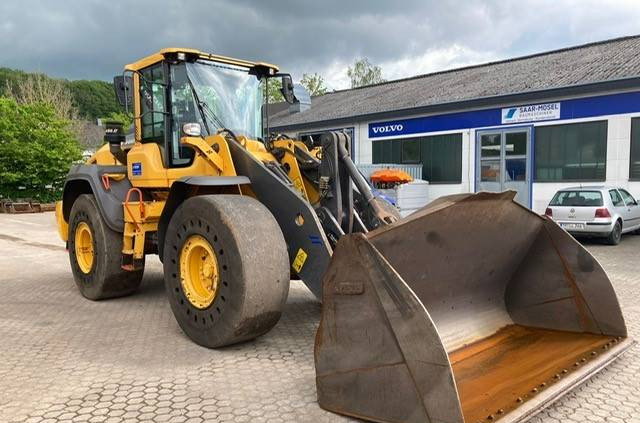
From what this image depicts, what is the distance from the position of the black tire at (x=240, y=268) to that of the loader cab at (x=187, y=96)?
1379 mm

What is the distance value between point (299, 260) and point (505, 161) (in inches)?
547

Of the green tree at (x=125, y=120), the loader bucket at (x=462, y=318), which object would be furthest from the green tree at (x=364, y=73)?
the loader bucket at (x=462, y=318)

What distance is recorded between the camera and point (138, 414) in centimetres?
337

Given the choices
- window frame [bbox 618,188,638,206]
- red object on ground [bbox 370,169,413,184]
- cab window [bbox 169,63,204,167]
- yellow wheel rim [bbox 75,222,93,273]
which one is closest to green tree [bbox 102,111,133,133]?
cab window [bbox 169,63,204,167]

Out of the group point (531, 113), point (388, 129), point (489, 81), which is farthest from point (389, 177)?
point (489, 81)

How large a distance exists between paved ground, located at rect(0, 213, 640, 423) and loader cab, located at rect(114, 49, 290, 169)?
1.86 m

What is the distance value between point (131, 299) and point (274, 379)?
3.28 m

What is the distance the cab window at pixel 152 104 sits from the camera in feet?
18.7

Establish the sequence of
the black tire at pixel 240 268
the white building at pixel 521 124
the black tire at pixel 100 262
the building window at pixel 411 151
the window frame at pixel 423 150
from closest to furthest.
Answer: the black tire at pixel 240 268
the black tire at pixel 100 262
the white building at pixel 521 124
the window frame at pixel 423 150
the building window at pixel 411 151

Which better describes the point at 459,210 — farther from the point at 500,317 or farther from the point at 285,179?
the point at 285,179

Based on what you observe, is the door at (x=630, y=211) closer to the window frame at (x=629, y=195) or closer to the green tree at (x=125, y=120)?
the window frame at (x=629, y=195)

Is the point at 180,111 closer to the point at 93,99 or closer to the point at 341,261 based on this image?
the point at 341,261

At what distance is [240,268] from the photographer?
4000mm

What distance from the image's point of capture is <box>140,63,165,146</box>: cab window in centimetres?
570
